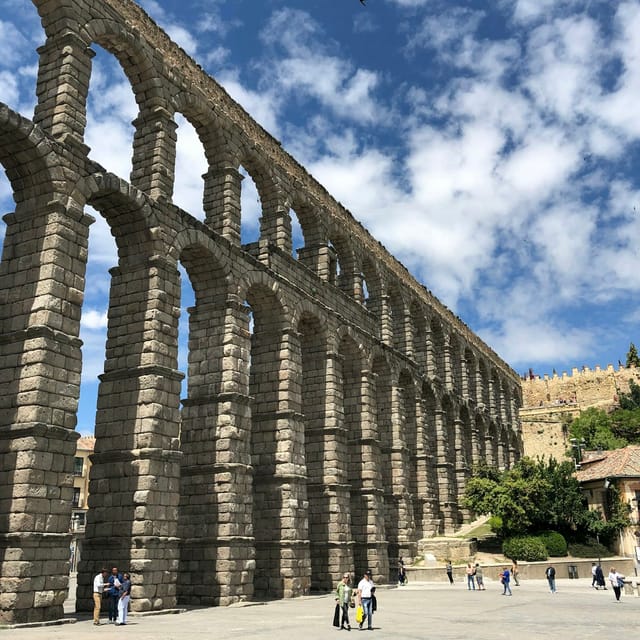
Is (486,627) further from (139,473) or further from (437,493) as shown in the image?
(437,493)

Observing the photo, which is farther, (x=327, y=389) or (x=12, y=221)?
(x=327, y=389)

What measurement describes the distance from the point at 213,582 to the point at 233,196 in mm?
13187

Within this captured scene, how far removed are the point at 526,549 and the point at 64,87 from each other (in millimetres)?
31733

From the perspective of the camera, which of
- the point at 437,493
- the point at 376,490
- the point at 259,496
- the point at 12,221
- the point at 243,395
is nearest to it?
the point at 12,221

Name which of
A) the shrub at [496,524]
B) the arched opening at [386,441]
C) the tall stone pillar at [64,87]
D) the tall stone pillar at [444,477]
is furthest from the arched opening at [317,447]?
the tall stone pillar at [444,477]

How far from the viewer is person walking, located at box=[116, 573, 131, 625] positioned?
15.9 m

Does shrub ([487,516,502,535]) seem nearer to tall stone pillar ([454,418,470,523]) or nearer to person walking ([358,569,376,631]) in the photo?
tall stone pillar ([454,418,470,523])

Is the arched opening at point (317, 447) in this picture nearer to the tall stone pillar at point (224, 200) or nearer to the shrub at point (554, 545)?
the tall stone pillar at point (224, 200)

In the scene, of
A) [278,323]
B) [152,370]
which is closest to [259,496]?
[278,323]

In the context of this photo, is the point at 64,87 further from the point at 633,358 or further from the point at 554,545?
the point at 633,358

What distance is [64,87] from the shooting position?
18750 millimetres

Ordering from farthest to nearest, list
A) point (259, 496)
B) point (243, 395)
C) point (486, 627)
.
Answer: point (259, 496)
point (243, 395)
point (486, 627)

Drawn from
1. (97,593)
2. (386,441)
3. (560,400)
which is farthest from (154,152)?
(560,400)

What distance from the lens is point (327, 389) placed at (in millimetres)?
29547
